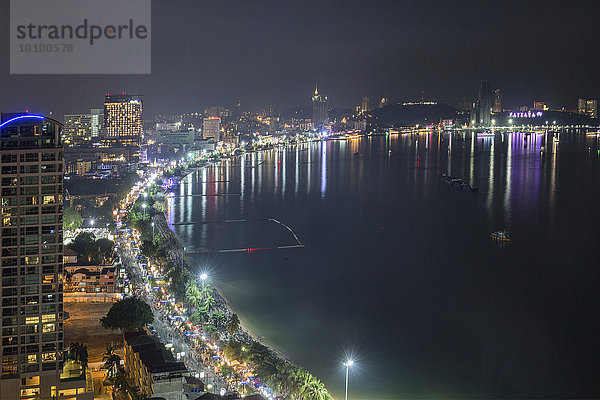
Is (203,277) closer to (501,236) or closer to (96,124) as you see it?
(501,236)

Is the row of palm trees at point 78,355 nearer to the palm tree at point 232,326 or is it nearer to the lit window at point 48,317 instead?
the lit window at point 48,317

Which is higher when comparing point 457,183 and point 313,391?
point 457,183

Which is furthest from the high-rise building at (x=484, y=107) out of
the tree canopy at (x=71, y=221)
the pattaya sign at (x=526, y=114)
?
the tree canopy at (x=71, y=221)

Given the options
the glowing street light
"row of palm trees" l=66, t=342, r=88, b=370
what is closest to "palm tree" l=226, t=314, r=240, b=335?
the glowing street light

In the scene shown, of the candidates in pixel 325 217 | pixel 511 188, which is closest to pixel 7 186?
pixel 325 217

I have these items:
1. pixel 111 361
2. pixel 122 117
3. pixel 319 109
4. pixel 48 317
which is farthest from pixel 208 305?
pixel 319 109

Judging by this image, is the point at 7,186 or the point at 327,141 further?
the point at 327,141

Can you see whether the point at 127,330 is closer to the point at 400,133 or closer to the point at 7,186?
the point at 7,186
